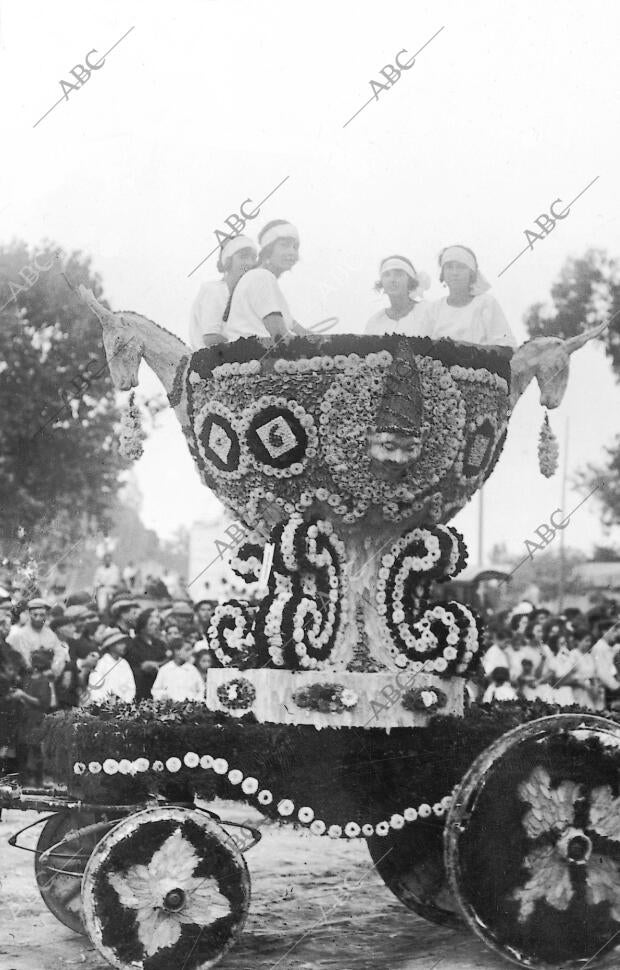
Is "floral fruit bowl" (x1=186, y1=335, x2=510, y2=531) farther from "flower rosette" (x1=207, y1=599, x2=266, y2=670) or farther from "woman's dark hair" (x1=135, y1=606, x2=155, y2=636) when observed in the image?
"woman's dark hair" (x1=135, y1=606, x2=155, y2=636)

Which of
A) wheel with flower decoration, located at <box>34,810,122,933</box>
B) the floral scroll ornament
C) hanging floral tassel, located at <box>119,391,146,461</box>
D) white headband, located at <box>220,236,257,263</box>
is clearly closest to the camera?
the floral scroll ornament

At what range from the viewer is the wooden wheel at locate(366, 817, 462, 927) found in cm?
545

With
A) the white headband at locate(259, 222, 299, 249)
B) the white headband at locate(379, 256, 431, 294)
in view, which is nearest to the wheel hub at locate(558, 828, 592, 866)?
the white headband at locate(379, 256, 431, 294)

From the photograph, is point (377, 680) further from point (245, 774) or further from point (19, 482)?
point (19, 482)

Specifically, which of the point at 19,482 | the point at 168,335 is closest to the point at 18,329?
the point at 19,482

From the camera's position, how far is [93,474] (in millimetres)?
10266

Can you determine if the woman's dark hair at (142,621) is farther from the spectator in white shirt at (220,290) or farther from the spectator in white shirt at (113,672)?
the spectator in white shirt at (220,290)

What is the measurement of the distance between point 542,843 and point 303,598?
1.31 m

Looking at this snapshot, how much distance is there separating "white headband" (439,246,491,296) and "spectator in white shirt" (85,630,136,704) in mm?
3956

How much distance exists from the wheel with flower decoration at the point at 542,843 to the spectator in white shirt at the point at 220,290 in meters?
2.18

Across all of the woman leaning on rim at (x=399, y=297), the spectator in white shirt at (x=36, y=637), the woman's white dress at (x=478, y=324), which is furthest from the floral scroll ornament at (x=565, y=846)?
the spectator in white shirt at (x=36, y=637)

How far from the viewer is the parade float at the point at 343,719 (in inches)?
181

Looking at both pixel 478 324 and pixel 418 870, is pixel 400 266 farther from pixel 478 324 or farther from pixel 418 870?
pixel 418 870

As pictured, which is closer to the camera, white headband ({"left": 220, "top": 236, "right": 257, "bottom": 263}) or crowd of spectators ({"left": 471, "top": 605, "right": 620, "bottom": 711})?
white headband ({"left": 220, "top": 236, "right": 257, "bottom": 263})
